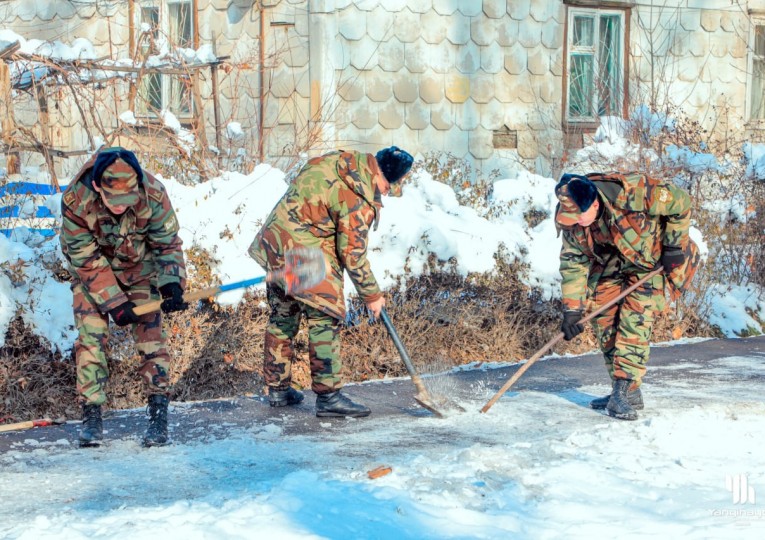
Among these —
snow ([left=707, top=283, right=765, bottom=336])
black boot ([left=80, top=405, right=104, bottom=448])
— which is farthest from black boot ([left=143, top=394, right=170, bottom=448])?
snow ([left=707, top=283, right=765, bottom=336])

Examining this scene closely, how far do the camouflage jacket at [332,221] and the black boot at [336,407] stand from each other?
53 cm

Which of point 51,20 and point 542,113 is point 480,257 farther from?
point 51,20

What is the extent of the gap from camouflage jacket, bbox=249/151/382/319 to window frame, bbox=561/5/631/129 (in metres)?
7.95

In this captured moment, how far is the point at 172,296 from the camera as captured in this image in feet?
19.1

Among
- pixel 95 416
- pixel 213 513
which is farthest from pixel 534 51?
pixel 213 513

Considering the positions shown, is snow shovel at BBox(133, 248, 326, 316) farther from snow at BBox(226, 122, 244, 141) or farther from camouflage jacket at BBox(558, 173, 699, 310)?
snow at BBox(226, 122, 244, 141)

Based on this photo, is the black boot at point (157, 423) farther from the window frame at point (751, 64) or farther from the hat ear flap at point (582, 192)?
the window frame at point (751, 64)

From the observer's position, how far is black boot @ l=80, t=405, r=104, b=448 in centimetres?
567

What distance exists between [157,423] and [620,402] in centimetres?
283

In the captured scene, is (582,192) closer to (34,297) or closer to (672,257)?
(672,257)

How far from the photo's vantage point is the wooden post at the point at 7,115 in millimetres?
7962

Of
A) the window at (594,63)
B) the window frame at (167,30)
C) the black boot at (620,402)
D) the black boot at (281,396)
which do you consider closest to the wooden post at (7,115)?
the black boot at (281,396)

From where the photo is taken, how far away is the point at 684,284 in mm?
6633

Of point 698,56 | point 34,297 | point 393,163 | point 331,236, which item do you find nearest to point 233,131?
point 34,297
